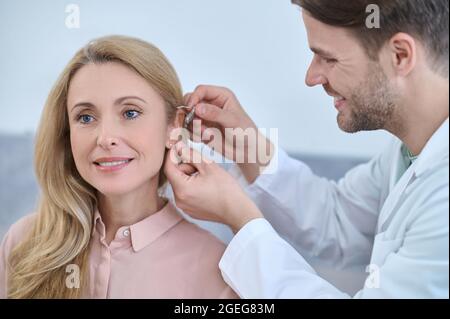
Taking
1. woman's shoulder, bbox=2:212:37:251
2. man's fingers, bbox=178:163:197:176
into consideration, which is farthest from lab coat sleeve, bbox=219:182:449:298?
woman's shoulder, bbox=2:212:37:251

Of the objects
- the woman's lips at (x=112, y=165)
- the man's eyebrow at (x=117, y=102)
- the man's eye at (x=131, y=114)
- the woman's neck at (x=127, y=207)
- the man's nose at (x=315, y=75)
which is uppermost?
the man's nose at (x=315, y=75)

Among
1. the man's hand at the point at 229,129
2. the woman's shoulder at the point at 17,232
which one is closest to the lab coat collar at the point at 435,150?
the man's hand at the point at 229,129

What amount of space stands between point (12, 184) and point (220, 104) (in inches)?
19.9

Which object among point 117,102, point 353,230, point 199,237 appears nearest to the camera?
point 117,102

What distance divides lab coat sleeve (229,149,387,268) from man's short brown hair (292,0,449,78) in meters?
0.36

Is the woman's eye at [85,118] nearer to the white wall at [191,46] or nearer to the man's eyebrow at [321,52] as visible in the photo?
the white wall at [191,46]

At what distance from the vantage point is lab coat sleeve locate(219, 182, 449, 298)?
1037 mm

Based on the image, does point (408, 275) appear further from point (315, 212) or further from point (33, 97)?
point (33, 97)

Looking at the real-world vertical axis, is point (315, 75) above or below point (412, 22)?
below

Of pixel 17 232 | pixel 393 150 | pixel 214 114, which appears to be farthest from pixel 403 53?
pixel 17 232

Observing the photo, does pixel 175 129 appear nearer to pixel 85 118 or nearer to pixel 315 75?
pixel 85 118

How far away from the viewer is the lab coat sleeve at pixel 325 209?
54.6 inches

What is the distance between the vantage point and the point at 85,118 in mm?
1220

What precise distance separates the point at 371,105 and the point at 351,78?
7 cm
